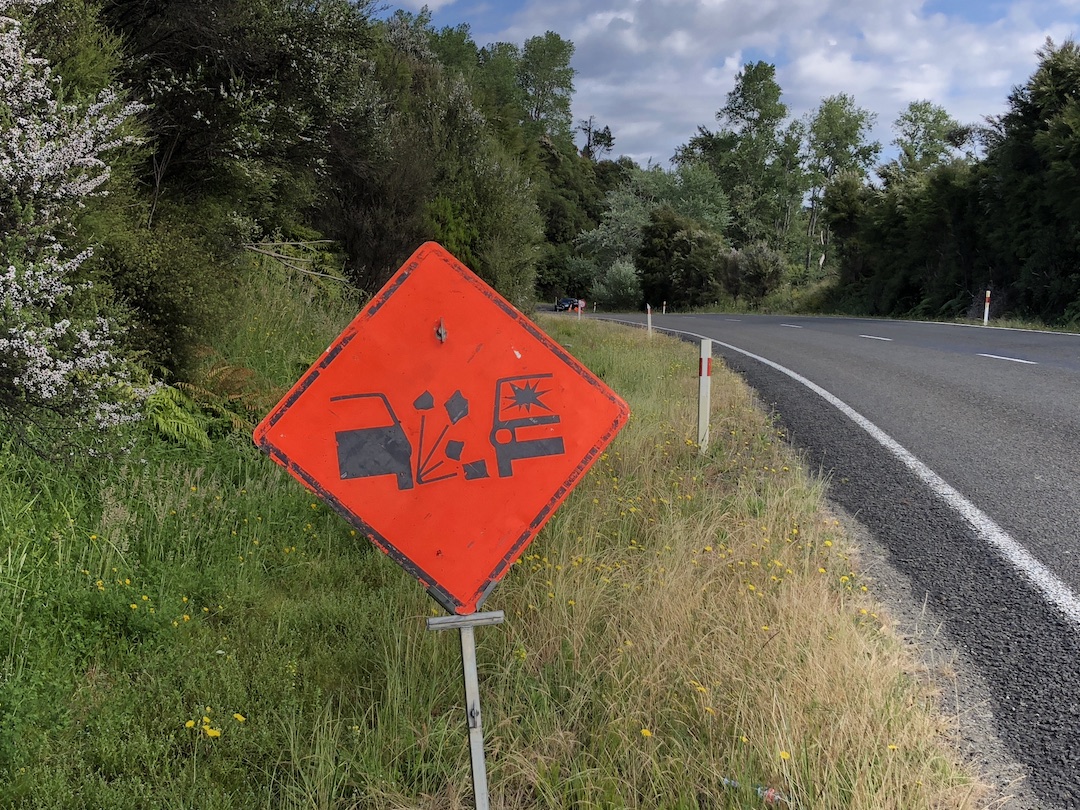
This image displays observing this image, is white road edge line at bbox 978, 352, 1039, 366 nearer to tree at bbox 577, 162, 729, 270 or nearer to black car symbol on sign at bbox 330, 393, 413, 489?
black car symbol on sign at bbox 330, 393, 413, 489

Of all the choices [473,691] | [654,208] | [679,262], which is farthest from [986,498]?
[654,208]

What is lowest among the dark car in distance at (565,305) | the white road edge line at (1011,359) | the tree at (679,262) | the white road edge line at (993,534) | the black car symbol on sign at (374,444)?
the white road edge line at (993,534)

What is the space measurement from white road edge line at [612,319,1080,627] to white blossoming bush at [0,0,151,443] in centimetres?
430

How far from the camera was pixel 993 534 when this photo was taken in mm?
4152

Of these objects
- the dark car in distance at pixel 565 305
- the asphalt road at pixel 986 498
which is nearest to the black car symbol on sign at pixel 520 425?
the asphalt road at pixel 986 498

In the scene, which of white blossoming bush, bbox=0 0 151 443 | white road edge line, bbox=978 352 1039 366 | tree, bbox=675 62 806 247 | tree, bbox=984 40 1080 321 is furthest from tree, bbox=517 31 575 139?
white blossoming bush, bbox=0 0 151 443

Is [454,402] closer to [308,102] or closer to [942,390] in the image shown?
[308,102]

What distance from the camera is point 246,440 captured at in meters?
5.79

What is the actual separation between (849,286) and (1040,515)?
31515 mm

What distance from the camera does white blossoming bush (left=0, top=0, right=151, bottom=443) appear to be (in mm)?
3518

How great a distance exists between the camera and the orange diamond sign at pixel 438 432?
7.52ft

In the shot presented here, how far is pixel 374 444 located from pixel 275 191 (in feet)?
23.0

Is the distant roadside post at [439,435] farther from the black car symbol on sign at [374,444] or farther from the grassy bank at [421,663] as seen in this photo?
the grassy bank at [421,663]

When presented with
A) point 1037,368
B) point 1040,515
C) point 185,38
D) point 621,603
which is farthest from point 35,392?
point 1037,368
